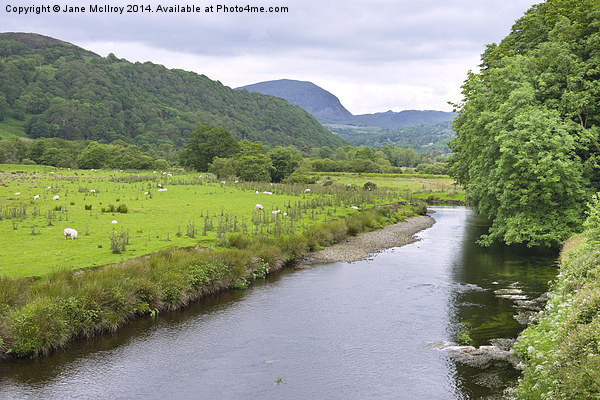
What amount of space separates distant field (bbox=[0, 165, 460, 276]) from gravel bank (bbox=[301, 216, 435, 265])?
3482 mm

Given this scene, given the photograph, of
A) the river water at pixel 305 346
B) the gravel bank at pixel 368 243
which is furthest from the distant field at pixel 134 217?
the river water at pixel 305 346

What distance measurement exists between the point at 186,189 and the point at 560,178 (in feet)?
134

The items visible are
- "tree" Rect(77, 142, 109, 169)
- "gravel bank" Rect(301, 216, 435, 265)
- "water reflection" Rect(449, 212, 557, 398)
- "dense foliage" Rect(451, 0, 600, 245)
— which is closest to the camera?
"water reflection" Rect(449, 212, 557, 398)

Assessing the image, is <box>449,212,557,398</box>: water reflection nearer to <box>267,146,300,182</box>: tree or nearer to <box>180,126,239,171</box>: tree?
<box>267,146,300,182</box>: tree

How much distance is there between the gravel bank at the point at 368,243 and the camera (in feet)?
107

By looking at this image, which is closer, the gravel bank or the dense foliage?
the dense foliage

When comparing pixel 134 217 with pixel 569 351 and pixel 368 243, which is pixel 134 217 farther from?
pixel 569 351

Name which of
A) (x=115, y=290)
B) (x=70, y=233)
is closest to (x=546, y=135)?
(x=115, y=290)

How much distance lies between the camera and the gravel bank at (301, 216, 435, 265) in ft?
107

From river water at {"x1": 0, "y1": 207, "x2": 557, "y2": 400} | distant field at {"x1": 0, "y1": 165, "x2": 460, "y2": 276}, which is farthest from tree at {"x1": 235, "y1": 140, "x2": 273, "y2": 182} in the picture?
river water at {"x1": 0, "y1": 207, "x2": 557, "y2": 400}

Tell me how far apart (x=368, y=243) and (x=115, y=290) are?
81.7 feet

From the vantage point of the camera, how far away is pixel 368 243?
1529 inches

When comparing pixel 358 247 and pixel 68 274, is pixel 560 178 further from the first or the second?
pixel 68 274

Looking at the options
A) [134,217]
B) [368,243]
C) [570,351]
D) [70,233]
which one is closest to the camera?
[570,351]
